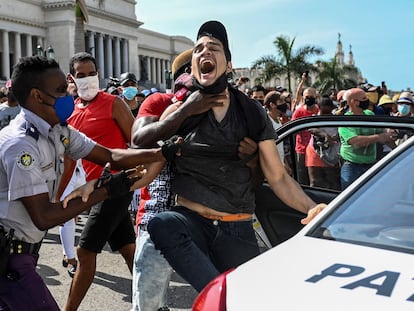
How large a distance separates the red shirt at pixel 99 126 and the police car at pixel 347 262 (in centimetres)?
254

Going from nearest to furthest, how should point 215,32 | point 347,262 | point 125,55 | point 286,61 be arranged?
point 347,262
point 215,32
point 286,61
point 125,55

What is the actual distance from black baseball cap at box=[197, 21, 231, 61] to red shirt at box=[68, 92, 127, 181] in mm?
1622

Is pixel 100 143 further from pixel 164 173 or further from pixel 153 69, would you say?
pixel 153 69

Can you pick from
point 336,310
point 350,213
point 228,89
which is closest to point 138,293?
point 228,89

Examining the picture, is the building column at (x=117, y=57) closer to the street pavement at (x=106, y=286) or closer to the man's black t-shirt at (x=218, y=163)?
the street pavement at (x=106, y=286)

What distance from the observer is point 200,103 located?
2.96 metres

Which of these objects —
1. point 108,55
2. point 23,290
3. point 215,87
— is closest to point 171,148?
point 215,87

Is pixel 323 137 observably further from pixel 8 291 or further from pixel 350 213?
pixel 8 291

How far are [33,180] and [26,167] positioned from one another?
0.22 feet

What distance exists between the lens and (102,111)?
4594 mm

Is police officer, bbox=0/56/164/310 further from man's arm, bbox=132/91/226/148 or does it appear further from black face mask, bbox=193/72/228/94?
black face mask, bbox=193/72/228/94

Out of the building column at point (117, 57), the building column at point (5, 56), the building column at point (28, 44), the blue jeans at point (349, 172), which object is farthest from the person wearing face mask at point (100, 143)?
the building column at point (117, 57)

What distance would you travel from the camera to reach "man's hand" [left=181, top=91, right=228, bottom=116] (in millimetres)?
2961

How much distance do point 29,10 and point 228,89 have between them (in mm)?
66346
